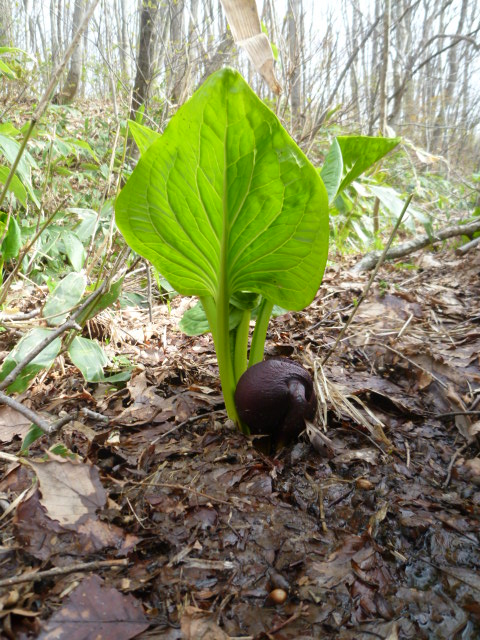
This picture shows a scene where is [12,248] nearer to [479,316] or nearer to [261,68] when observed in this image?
[261,68]

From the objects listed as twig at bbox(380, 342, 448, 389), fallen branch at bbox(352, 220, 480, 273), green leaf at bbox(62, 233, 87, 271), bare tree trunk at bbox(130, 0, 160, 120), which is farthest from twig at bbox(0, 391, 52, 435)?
bare tree trunk at bbox(130, 0, 160, 120)

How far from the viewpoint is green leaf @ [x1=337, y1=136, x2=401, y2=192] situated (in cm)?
117

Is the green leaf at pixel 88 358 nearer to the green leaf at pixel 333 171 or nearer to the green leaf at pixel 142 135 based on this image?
the green leaf at pixel 142 135

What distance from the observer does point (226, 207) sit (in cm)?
95

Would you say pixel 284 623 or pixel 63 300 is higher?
pixel 63 300

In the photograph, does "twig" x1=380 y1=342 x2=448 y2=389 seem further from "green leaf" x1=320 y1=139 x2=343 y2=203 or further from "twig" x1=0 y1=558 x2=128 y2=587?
"twig" x1=0 y1=558 x2=128 y2=587

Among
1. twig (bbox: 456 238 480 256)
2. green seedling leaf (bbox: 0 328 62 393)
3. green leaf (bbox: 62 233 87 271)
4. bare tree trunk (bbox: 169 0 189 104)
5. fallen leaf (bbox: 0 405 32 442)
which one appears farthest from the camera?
bare tree trunk (bbox: 169 0 189 104)

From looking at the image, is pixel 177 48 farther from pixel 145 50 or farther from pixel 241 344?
pixel 241 344

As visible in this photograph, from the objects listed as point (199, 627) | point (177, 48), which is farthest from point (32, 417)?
point (177, 48)

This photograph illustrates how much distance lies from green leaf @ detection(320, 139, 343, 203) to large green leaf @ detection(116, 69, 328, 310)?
233 millimetres

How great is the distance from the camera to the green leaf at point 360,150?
117 cm

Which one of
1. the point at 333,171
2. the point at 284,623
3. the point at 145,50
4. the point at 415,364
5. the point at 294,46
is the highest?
the point at 145,50

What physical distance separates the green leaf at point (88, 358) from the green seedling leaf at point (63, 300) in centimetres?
9

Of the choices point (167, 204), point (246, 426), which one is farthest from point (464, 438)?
point (167, 204)
